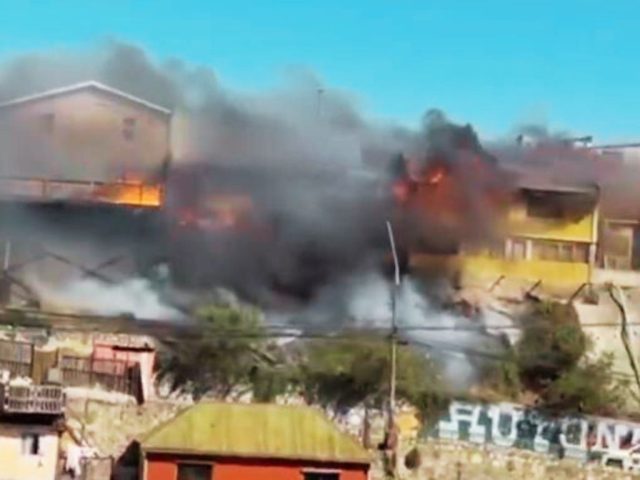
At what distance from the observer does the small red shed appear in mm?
17984

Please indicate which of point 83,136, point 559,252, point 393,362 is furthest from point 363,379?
point 83,136

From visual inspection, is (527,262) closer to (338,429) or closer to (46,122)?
(338,429)

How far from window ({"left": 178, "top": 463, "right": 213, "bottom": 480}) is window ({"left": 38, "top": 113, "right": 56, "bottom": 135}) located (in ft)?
34.7

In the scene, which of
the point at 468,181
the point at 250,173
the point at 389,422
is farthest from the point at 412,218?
the point at 389,422

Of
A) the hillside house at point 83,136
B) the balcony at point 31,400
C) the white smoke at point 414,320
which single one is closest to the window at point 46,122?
the hillside house at point 83,136

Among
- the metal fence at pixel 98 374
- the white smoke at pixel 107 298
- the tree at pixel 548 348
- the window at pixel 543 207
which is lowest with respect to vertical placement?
the metal fence at pixel 98 374

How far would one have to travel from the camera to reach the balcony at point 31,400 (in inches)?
677

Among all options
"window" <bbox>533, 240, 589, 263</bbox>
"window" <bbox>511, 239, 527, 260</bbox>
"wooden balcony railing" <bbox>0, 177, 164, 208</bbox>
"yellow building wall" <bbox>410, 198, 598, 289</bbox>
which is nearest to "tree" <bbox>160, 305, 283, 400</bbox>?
"wooden balcony railing" <bbox>0, 177, 164, 208</bbox>

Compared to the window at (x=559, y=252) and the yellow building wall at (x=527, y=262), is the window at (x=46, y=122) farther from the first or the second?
the window at (x=559, y=252)

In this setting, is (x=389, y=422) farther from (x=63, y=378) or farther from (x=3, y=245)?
(x=3, y=245)

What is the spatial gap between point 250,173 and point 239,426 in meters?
8.94

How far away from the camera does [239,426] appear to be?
18.6 metres

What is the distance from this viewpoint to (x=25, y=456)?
17516 millimetres

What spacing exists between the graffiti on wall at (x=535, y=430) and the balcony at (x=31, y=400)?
19.5 feet
